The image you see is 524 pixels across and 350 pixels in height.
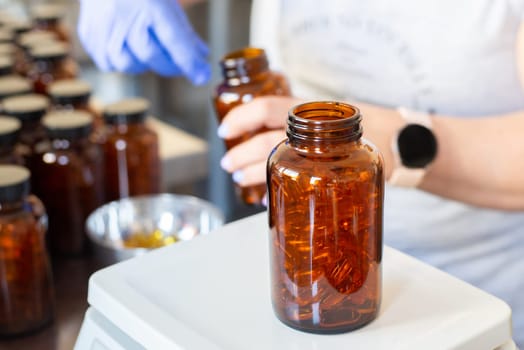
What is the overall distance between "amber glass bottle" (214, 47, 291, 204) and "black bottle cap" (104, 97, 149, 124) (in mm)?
260

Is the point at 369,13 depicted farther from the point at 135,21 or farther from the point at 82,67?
the point at 82,67

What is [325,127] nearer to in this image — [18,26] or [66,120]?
[66,120]

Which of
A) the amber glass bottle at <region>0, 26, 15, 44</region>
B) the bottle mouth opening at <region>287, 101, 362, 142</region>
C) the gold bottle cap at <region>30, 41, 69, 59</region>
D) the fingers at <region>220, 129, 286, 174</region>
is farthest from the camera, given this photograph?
the amber glass bottle at <region>0, 26, 15, 44</region>

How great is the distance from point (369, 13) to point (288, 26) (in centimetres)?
16

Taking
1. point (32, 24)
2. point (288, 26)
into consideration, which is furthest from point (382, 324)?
point (32, 24)

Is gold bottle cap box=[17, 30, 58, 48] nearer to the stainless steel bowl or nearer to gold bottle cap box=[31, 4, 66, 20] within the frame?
gold bottle cap box=[31, 4, 66, 20]

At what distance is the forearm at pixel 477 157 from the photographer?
938 millimetres

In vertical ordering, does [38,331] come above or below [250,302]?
below

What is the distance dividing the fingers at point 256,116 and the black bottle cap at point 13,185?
0.76 feet

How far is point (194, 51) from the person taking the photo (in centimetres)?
102

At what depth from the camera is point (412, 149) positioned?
90 cm

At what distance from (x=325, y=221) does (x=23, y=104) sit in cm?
70

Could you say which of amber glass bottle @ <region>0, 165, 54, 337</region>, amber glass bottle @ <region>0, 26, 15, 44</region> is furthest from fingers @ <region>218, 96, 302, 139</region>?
amber glass bottle @ <region>0, 26, 15, 44</region>

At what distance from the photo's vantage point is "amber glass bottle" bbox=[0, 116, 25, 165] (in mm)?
998
